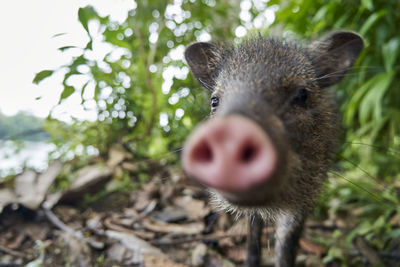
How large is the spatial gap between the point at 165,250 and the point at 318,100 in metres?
1.73

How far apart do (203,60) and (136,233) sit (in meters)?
1.66

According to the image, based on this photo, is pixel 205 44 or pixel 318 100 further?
pixel 205 44

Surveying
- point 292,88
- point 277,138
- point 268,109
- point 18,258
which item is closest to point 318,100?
point 292,88

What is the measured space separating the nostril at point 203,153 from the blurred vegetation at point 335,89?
72.2 inches

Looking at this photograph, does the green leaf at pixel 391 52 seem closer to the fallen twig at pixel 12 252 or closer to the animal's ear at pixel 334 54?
the animal's ear at pixel 334 54

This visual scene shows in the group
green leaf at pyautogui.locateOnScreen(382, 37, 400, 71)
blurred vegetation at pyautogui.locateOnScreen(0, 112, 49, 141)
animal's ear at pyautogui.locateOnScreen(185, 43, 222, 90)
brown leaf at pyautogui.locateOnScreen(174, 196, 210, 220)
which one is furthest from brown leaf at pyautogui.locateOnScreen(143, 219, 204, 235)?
green leaf at pyautogui.locateOnScreen(382, 37, 400, 71)

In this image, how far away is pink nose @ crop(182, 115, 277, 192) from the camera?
917 mm

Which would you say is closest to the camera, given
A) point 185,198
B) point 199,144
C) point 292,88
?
point 199,144

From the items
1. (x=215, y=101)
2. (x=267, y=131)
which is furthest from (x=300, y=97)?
(x=267, y=131)

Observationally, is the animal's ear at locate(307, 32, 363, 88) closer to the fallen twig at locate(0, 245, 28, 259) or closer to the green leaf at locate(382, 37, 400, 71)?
the green leaf at locate(382, 37, 400, 71)

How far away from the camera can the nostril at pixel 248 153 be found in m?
0.94

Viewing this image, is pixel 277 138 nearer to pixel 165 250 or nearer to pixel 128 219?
pixel 165 250

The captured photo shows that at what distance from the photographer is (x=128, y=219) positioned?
2.97 meters

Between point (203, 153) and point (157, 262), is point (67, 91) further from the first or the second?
point (203, 153)
